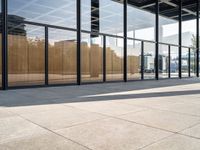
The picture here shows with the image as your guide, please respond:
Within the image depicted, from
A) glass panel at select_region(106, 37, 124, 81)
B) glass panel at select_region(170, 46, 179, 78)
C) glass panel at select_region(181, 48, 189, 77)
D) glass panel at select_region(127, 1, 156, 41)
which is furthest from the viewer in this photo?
glass panel at select_region(181, 48, 189, 77)

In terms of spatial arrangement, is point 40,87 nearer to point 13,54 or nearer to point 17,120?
point 13,54

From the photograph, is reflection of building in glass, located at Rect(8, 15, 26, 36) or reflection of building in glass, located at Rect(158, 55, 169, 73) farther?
reflection of building in glass, located at Rect(158, 55, 169, 73)

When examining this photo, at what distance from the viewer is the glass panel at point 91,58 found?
13.8 meters

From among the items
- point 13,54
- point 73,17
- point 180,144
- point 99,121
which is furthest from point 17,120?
point 73,17

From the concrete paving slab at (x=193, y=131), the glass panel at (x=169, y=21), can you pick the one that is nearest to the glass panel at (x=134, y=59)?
the glass panel at (x=169, y=21)

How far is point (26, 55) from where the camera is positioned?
38.1 feet

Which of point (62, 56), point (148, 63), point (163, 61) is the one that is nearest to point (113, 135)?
point (62, 56)

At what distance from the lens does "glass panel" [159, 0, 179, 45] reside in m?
20.9

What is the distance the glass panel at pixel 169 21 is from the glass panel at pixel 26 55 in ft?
40.1

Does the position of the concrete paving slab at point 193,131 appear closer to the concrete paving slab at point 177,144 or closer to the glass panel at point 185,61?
the concrete paving slab at point 177,144

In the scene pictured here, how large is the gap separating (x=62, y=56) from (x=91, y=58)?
209 cm

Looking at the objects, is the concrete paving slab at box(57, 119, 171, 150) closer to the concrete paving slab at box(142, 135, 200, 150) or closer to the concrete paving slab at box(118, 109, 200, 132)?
the concrete paving slab at box(142, 135, 200, 150)

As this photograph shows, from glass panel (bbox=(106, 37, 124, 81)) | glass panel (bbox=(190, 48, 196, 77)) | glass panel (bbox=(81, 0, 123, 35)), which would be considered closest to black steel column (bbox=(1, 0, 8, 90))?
glass panel (bbox=(81, 0, 123, 35))

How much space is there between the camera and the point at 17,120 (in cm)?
473
